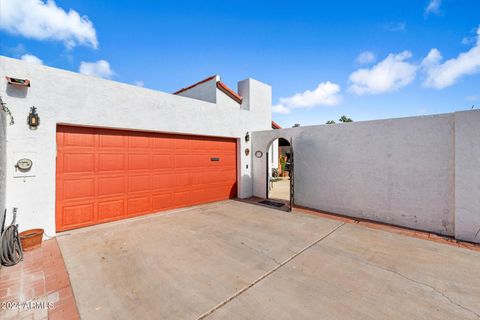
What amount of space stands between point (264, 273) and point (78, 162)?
5152 mm

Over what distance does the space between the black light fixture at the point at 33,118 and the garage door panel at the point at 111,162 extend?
1.36 meters

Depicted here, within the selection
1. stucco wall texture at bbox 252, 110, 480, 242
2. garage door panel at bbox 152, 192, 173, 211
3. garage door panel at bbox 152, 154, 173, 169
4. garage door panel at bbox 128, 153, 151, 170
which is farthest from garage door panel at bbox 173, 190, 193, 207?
stucco wall texture at bbox 252, 110, 480, 242

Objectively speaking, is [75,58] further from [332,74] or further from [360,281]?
[332,74]

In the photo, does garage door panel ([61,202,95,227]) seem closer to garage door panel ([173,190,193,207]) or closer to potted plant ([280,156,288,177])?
garage door panel ([173,190,193,207])

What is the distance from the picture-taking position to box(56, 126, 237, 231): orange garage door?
4781 millimetres

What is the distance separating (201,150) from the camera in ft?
24.3

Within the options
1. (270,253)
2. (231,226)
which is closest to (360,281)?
(270,253)

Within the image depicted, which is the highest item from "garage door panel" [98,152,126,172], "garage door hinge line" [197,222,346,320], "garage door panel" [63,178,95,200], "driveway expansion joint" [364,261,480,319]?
"garage door panel" [98,152,126,172]

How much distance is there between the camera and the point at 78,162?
16.0ft

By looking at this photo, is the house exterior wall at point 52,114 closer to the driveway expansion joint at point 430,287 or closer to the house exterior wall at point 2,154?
the house exterior wall at point 2,154

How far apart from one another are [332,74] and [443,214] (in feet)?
20.5

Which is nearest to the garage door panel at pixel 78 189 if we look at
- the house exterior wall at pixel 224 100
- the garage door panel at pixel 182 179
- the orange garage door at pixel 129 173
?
the orange garage door at pixel 129 173

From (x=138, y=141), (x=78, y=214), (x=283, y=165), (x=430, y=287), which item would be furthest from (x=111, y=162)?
(x=283, y=165)

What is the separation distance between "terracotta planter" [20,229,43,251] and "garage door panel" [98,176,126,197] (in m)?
1.39
